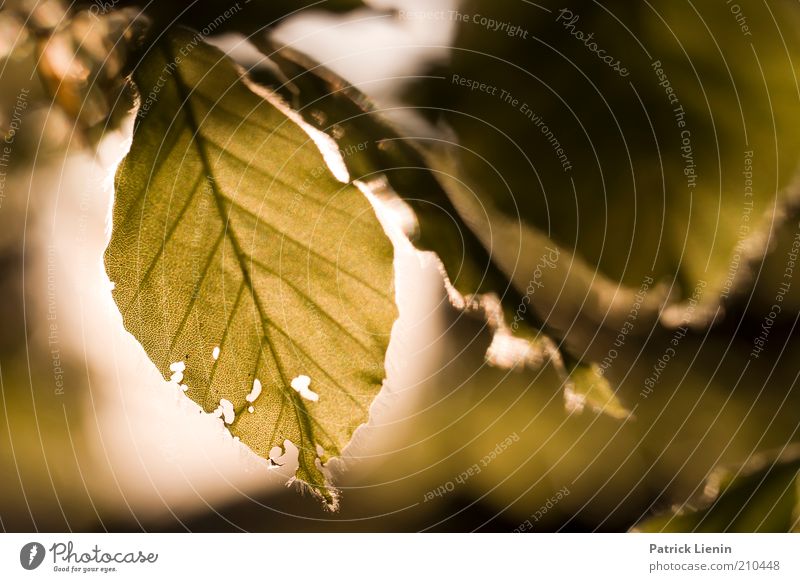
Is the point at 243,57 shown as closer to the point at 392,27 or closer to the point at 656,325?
the point at 392,27

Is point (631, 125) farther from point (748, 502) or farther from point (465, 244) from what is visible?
point (748, 502)

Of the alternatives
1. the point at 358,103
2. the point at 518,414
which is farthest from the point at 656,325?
the point at 358,103

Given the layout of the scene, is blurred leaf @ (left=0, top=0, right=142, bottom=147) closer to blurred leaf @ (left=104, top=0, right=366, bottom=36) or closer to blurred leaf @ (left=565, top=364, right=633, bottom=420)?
blurred leaf @ (left=104, top=0, right=366, bottom=36)
